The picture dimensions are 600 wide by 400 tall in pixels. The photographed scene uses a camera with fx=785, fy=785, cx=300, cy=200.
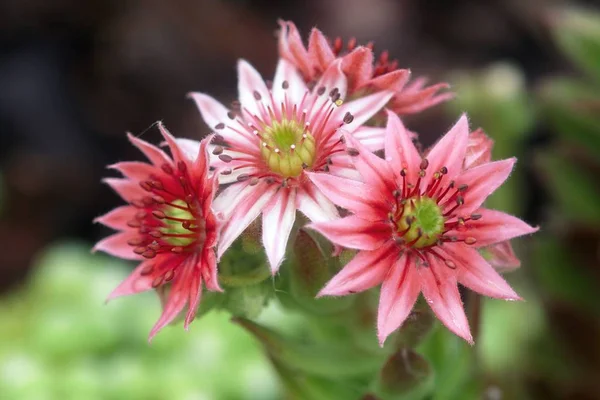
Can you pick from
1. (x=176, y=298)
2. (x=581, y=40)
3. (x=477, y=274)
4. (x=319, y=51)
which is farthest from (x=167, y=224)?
(x=581, y=40)

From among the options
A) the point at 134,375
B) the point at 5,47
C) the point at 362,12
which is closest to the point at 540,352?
the point at 134,375

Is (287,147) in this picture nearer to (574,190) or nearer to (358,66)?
(358,66)

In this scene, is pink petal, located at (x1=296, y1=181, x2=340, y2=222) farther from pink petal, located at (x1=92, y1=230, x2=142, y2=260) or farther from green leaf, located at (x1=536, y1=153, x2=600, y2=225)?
green leaf, located at (x1=536, y1=153, x2=600, y2=225)

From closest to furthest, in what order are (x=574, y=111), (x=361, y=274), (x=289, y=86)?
(x=361, y=274)
(x=289, y=86)
(x=574, y=111)

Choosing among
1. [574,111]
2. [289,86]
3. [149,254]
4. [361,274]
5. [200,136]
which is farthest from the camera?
[200,136]

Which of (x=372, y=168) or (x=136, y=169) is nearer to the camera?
(x=372, y=168)

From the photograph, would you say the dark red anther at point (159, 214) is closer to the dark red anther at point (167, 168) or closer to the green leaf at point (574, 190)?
the dark red anther at point (167, 168)

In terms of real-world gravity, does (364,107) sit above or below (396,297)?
above

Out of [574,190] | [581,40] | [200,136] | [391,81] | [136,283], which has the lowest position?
[200,136]

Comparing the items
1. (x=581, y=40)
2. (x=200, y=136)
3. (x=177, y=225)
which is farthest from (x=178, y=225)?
(x=200, y=136)

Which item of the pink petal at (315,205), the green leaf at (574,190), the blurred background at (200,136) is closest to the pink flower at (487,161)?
the pink petal at (315,205)
